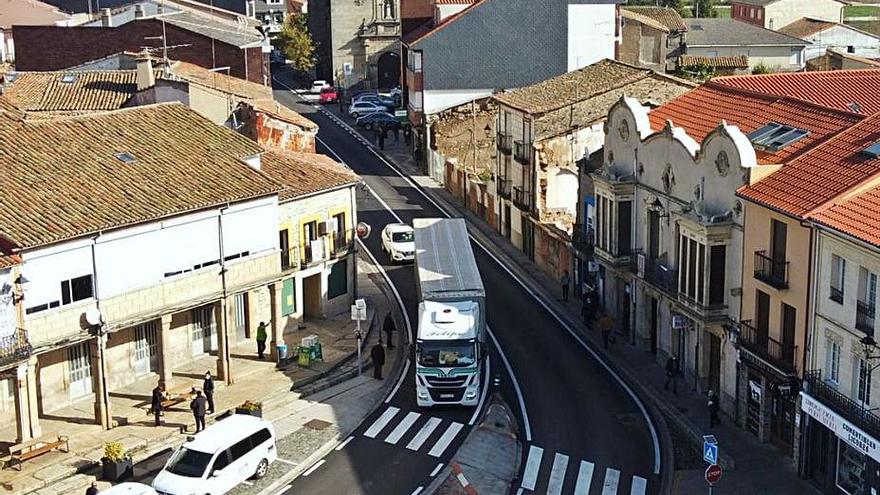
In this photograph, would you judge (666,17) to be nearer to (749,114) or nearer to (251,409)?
(749,114)

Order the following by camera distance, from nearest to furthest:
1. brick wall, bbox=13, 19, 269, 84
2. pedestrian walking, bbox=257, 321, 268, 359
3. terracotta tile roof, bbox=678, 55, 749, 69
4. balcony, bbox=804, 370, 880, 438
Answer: balcony, bbox=804, 370, 880, 438
pedestrian walking, bbox=257, 321, 268, 359
brick wall, bbox=13, 19, 269, 84
terracotta tile roof, bbox=678, 55, 749, 69

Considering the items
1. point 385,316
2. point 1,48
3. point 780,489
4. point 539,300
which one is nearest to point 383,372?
point 385,316

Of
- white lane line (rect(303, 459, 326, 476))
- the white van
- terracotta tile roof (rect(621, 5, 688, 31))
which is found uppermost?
terracotta tile roof (rect(621, 5, 688, 31))

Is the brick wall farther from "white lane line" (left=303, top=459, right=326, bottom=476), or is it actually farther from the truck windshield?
"white lane line" (left=303, top=459, right=326, bottom=476)

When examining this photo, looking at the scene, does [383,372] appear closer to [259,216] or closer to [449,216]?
[259,216]

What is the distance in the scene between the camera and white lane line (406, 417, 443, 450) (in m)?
43.9

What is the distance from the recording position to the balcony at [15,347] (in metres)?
40.5

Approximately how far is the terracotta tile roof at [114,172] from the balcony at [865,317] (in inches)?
898

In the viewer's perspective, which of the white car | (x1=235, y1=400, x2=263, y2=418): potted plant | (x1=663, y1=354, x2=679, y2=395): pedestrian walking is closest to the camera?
(x1=235, y1=400, x2=263, y2=418): potted plant

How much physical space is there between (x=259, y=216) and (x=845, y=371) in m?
22.7

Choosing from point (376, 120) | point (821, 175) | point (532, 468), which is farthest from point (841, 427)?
point (376, 120)

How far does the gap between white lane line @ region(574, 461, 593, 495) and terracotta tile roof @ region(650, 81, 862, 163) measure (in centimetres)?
1289

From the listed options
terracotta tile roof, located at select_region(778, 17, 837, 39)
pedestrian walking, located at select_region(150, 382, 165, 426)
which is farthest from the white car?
terracotta tile roof, located at select_region(778, 17, 837, 39)

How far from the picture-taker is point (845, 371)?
128ft
